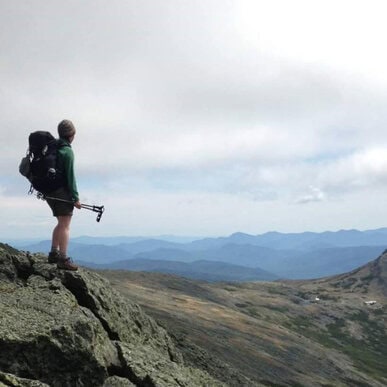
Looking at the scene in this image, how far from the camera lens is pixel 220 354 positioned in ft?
189

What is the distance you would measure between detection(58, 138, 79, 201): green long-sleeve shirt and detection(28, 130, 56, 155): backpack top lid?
53 centimetres

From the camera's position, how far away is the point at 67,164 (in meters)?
17.9

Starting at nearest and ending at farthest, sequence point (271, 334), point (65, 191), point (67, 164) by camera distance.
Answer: point (67, 164) → point (65, 191) → point (271, 334)

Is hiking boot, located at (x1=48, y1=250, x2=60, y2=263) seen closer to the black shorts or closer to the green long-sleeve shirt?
the black shorts

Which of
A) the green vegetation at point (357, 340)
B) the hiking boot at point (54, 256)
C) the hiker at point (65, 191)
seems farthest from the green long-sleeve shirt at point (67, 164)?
the green vegetation at point (357, 340)

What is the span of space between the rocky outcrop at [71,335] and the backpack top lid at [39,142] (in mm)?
5558

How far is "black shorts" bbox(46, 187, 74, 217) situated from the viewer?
716 inches

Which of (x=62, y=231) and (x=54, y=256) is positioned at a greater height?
(x=62, y=231)

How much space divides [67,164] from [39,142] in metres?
1.42

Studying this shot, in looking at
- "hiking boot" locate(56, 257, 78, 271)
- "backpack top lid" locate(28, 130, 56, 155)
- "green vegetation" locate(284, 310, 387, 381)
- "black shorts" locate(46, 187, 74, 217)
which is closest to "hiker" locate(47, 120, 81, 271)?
"black shorts" locate(46, 187, 74, 217)

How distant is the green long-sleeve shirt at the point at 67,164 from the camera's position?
58.5ft

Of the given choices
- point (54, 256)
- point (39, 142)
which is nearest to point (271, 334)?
point (54, 256)

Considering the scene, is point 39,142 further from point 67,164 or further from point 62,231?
point 62,231

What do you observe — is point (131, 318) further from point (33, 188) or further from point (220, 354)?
point (220, 354)
